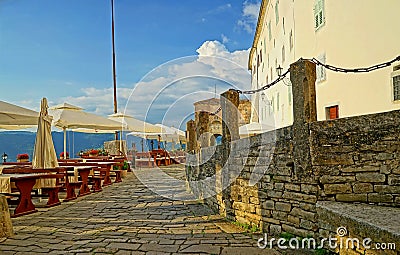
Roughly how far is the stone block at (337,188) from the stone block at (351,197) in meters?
0.05

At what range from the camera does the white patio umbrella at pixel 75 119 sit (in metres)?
11.7

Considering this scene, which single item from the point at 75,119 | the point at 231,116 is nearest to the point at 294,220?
the point at 231,116

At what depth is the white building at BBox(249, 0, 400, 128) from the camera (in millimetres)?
8031

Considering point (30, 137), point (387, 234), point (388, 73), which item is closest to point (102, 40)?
point (30, 137)

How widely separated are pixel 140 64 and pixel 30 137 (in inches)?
677

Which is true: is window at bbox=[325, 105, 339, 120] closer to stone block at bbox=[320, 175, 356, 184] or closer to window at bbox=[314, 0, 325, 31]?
window at bbox=[314, 0, 325, 31]

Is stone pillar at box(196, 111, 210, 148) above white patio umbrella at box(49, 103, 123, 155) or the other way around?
the other way around

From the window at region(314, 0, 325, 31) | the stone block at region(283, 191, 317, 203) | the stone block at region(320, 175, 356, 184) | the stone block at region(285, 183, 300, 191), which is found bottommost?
the stone block at region(283, 191, 317, 203)

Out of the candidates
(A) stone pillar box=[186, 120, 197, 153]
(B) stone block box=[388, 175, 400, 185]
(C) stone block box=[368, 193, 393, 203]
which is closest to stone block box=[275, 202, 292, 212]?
(C) stone block box=[368, 193, 393, 203]

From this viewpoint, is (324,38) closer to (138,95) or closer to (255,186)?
(138,95)

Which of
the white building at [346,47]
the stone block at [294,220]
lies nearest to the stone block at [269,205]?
the stone block at [294,220]

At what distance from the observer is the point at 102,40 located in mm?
22188

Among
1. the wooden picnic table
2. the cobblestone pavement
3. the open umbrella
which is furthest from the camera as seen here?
the open umbrella

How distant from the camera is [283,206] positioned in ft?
15.7
